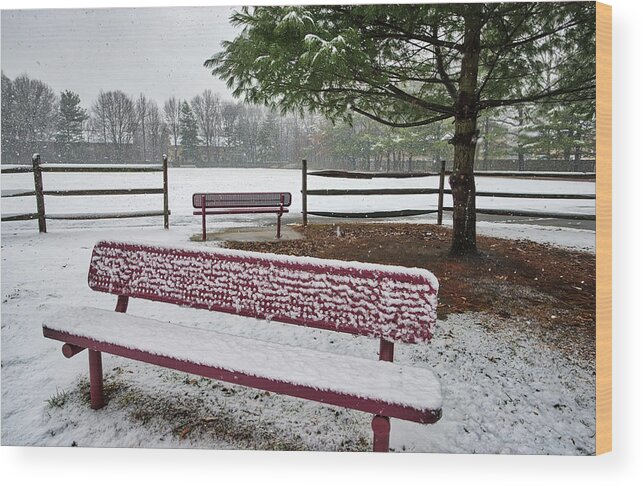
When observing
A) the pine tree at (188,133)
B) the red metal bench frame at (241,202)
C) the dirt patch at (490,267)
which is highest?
Answer: the pine tree at (188,133)

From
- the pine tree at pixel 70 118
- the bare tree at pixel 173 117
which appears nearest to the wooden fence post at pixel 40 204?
the pine tree at pixel 70 118

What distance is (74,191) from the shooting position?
452 cm

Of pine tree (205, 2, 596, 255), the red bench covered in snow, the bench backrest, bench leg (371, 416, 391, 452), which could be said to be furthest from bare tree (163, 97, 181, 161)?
bench leg (371, 416, 391, 452)

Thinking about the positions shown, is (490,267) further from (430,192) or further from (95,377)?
(95,377)

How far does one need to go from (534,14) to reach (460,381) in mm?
2505

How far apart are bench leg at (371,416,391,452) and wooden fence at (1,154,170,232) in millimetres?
2493

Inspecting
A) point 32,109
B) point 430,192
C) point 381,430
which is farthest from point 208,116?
point 430,192

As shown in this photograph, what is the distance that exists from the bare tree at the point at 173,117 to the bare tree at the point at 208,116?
131 mm

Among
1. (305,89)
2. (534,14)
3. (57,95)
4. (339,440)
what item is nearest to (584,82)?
(534,14)

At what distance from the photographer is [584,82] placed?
9.48ft

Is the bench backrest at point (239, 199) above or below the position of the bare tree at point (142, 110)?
below

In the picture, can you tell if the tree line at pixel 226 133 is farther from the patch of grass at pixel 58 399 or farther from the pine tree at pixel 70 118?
the patch of grass at pixel 58 399

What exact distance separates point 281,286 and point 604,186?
2094 mm

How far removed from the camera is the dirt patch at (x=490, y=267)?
10.0 feet
